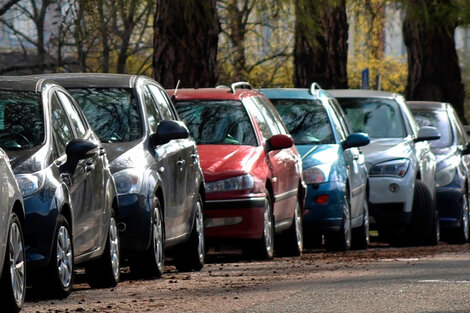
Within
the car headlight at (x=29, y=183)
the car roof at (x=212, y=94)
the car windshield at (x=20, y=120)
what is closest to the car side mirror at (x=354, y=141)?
the car roof at (x=212, y=94)

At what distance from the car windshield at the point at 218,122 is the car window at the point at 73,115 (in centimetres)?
377

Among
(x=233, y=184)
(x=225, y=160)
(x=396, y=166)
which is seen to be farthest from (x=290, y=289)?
(x=396, y=166)

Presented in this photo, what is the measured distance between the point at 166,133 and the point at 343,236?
5090 mm

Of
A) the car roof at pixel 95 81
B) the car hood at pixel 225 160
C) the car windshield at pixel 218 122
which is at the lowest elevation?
the car hood at pixel 225 160

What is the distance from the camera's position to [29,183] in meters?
9.18

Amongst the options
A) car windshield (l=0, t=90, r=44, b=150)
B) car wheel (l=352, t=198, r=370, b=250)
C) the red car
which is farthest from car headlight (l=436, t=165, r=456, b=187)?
car windshield (l=0, t=90, r=44, b=150)

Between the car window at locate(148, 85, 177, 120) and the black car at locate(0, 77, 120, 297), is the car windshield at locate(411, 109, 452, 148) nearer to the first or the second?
the car window at locate(148, 85, 177, 120)

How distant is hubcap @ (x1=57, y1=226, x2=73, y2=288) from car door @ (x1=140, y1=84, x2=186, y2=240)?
85.2 inches

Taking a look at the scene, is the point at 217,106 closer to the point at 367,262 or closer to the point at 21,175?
the point at 367,262

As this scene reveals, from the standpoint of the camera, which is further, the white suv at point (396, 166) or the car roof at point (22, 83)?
the white suv at point (396, 166)

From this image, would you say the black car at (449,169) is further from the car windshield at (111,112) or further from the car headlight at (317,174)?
the car windshield at (111,112)

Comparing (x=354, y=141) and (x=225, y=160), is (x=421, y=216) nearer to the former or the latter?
(x=354, y=141)

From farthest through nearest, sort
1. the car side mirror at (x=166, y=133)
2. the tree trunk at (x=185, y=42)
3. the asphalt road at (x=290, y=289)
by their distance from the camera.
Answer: the tree trunk at (x=185, y=42)
the car side mirror at (x=166, y=133)
the asphalt road at (x=290, y=289)

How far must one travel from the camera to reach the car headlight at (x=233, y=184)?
13.8 m
